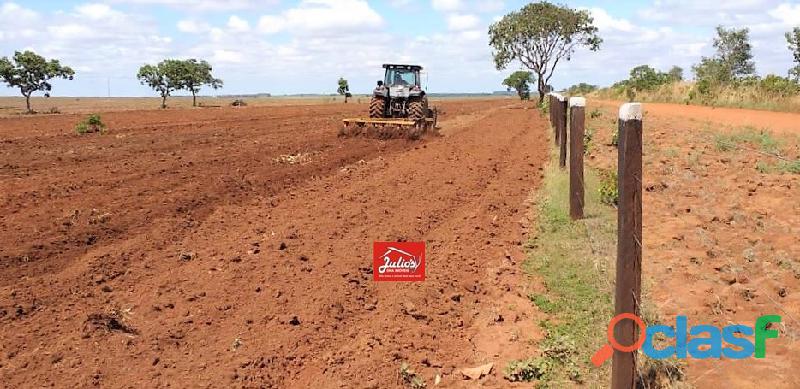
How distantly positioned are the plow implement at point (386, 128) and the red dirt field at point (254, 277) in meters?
5.38

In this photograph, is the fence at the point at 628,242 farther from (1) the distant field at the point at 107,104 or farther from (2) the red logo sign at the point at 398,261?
(1) the distant field at the point at 107,104

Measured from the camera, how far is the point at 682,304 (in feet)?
15.5

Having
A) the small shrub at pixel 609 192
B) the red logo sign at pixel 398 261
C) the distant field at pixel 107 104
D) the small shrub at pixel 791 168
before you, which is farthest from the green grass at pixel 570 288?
the distant field at pixel 107 104

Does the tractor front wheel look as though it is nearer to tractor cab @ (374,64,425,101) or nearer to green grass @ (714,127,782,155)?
tractor cab @ (374,64,425,101)

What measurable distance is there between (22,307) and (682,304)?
17.8 ft

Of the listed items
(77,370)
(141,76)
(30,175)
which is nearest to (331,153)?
(30,175)

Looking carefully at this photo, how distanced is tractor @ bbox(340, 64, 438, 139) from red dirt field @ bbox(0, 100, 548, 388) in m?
5.57

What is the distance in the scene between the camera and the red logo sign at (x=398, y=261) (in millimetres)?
5848

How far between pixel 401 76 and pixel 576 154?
43.5ft

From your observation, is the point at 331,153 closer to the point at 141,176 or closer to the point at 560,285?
the point at 141,176

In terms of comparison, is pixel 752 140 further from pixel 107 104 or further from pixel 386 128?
pixel 107 104

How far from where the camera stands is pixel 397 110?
19266 mm

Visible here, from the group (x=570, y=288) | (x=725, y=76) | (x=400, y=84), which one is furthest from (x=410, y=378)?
(x=725, y=76)

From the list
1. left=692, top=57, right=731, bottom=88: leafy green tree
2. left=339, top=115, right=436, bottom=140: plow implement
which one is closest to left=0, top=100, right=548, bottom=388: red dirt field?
left=339, top=115, right=436, bottom=140: plow implement
